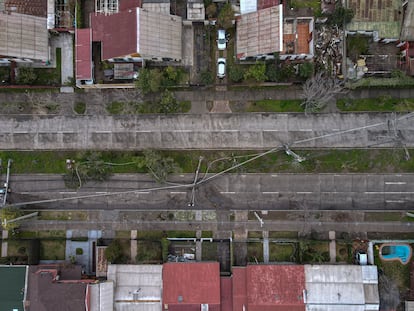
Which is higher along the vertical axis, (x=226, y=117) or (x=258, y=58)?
(x=258, y=58)

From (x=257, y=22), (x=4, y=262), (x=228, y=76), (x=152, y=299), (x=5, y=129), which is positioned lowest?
(x=152, y=299)

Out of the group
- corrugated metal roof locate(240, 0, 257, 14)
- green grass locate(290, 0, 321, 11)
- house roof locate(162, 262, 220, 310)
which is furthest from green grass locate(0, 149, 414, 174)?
green grass locate(290, 0, 321, 11)

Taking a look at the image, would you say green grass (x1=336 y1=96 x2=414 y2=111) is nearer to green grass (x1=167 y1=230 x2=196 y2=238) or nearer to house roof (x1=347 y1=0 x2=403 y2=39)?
house roof (x1=347 y1=0 x2=403 y2=39)

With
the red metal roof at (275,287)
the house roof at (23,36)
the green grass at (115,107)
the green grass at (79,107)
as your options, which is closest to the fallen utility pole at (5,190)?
the green grass at (79,107)

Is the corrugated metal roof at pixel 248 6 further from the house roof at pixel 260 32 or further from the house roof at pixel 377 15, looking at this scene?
the house roof at pixel 377 15

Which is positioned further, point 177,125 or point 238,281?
→ point 177,125

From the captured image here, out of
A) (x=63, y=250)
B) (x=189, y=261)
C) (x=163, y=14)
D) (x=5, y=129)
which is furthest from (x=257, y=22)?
(x=63, y=250)

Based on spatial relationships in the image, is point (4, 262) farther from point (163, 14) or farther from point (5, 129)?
point (163, 14)
